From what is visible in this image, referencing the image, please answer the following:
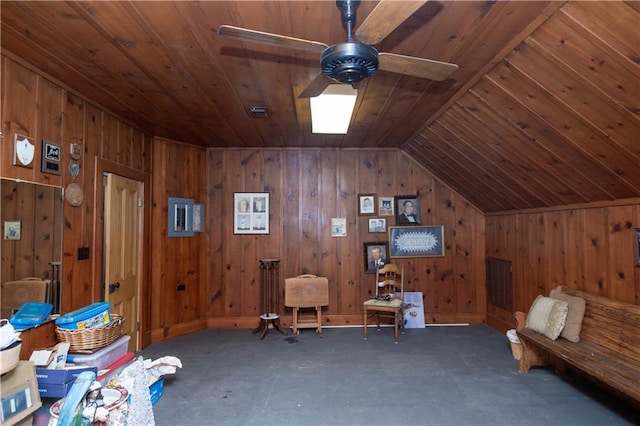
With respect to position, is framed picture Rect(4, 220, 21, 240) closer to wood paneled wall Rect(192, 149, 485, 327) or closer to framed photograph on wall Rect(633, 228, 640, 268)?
wood paneled wall Rect(192, 149, 485, 327)

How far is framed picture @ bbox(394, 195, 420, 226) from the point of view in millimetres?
4961

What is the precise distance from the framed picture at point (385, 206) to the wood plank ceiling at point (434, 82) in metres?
1.38

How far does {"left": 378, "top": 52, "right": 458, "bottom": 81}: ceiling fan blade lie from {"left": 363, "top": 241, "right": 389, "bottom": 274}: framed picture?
10.5ft

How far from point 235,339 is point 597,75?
13.5ft

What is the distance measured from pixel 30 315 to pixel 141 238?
163cm

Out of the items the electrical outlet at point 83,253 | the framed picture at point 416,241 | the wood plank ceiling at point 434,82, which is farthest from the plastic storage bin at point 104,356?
the framed picture at point 416,241

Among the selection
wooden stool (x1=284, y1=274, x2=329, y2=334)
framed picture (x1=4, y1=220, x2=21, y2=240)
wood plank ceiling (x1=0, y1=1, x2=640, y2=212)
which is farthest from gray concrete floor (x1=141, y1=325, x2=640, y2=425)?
wood plank ceiling (x1=0, y1=1, x2=640, y2=212)

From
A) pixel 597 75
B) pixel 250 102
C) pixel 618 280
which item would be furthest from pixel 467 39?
pixel 618 280

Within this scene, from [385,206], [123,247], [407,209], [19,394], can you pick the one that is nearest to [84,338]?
[19,394]

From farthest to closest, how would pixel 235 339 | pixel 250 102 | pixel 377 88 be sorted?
pixel 235 339 < pixel 250 102 < pixel 377 88

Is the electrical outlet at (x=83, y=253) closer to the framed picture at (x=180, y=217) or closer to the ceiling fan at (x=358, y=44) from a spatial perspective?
the framed picture at (x=180, y=217)

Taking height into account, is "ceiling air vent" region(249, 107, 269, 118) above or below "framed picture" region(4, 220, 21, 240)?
above

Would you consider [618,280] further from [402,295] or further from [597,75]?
[402,295]

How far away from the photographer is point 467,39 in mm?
2082
